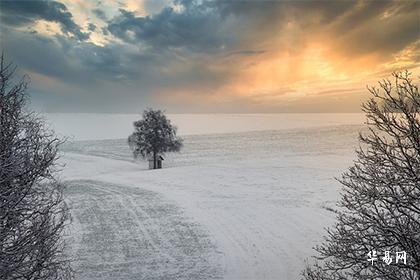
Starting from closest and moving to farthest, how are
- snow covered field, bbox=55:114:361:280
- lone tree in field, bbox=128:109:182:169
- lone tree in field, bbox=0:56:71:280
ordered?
lone tree in field, bbox=0:56:71:280, snow covered field, bbox=55:114:361:280, lone tree in field, bbox=128:109:182:169

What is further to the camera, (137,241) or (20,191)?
(137,241)

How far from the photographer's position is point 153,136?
58.5 meters

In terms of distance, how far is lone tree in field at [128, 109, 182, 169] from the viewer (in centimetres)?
5875

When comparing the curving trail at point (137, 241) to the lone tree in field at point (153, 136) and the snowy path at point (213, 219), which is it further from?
the lone tree in field at point (153, 136)

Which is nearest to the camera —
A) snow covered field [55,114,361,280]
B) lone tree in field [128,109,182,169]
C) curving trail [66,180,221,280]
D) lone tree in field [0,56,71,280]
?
lone tree in field [0,56,71,280]

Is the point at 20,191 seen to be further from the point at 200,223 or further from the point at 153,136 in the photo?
the point at 153,136

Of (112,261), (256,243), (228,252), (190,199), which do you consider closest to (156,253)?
(112,261)

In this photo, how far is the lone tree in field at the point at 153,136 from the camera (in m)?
58.8

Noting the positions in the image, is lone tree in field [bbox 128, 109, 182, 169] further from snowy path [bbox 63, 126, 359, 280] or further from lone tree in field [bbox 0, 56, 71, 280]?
lone tree in field [bbox 0, 56, 71, 280]

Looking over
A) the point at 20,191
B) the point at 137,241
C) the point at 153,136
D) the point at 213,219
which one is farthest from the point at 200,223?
the point at 153,136

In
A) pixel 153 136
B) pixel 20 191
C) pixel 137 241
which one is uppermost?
pixel 153 136

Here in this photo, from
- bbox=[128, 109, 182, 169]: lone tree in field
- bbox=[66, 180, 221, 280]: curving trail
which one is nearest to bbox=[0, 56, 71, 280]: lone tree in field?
bbox=[66, 180, 221, 280]: curving trail

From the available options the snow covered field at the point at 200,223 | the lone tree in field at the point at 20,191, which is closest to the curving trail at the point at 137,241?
the snow covered field at the point at 200,223

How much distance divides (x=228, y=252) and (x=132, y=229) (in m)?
8.49
